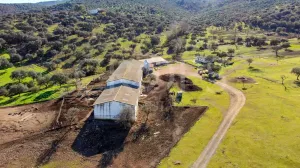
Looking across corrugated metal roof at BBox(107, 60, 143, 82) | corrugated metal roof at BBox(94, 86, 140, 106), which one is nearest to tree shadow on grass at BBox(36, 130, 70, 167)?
corrugated metal roof at BBox(94, 86, 140, 106)

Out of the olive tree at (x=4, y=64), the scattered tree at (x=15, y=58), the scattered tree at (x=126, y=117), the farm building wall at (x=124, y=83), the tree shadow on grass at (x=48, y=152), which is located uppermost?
the scattered tree at (x=15, y=58)

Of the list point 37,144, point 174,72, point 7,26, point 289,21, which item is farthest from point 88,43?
point 289,21

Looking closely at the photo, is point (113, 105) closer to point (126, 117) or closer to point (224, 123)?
point (126, 117)

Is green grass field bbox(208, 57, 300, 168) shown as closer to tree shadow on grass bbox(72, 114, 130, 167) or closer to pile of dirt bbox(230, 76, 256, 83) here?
pile of dirt bbox(230, 76, 256, 83)

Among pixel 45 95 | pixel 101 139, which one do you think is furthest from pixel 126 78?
pixel 45 95

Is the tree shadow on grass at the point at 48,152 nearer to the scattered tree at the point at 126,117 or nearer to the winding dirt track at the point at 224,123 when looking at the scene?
the scattered tree at the point at 126,117

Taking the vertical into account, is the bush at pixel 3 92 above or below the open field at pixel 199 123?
above

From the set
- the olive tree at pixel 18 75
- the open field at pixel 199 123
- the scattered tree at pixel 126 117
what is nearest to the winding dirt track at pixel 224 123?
the open field at pixel 199 123
